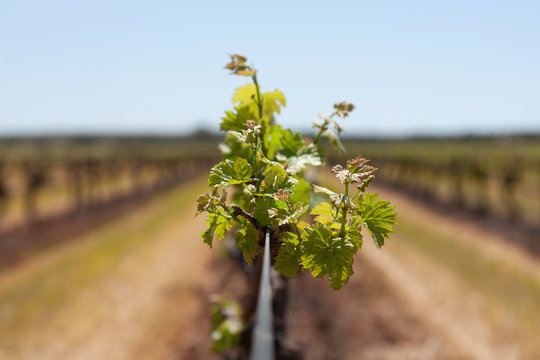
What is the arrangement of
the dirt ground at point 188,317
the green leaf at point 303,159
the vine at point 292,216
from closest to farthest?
the vine at point 292,216 → the green leaf at point 303,159 → the dirt ground at point 188,317

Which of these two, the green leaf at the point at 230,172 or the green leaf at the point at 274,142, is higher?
the green leaf at the point at 274,142

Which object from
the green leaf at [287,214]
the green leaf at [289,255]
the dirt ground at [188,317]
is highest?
the green leaf at [287,214]

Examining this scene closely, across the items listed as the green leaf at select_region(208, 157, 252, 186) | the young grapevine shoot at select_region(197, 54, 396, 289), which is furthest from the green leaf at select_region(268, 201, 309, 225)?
the green leaf at select_region(208, 157, 252, 186)

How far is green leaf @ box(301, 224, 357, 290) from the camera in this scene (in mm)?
1096

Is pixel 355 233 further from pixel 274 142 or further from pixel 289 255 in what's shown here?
pixel 274 142

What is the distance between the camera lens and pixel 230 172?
1128mm

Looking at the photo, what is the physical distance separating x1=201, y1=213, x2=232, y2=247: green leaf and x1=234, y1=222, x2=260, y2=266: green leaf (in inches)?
1.9

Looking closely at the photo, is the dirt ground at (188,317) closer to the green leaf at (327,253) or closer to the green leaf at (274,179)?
the green leaf at (327,253)

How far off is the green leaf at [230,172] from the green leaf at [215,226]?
0.38 feet

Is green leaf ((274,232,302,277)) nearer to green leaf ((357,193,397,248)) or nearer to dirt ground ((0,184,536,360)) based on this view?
green leaf ((357,193,397,248))

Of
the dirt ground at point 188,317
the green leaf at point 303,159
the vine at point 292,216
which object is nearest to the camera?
the vine at point 292,216

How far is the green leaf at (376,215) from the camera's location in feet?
3.60

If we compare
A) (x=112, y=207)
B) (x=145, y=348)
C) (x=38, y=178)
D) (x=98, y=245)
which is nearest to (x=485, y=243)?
(x=145, y=348)

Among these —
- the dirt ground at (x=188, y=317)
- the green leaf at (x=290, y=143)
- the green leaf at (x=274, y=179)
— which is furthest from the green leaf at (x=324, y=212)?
the dirt ground at (x=188, y=317)
